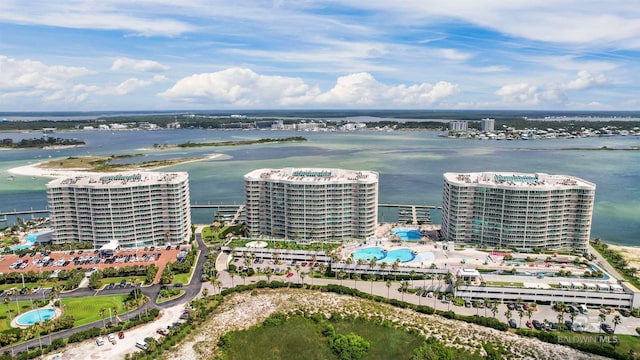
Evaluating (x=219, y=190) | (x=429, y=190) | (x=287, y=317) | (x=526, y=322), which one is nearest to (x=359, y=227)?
(x=287, y=317)

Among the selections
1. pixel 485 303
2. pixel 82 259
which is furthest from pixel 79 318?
pixel 485 303

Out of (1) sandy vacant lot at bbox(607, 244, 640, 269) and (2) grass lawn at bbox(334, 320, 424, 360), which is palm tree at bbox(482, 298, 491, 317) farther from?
(1) sandy vacant lot at bbox(607, 244, 640, 269)

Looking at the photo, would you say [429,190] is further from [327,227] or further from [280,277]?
[280,277]

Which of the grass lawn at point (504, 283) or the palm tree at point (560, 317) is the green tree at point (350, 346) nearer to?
→ the grass lawn at point (504, 283)

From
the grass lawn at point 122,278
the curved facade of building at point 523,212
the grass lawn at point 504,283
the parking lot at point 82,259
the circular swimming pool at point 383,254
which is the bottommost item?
the grass lawn at point 122,278

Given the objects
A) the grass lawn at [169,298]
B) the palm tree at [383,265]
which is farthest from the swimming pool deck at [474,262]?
the grass lawn at [169,298]

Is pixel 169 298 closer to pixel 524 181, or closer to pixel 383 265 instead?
pixel 383 265

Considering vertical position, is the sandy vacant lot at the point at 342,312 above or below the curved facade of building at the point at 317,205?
below

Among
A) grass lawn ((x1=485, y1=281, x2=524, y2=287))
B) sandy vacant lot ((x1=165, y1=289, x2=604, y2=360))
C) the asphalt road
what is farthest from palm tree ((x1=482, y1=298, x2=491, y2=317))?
the asphalt road
